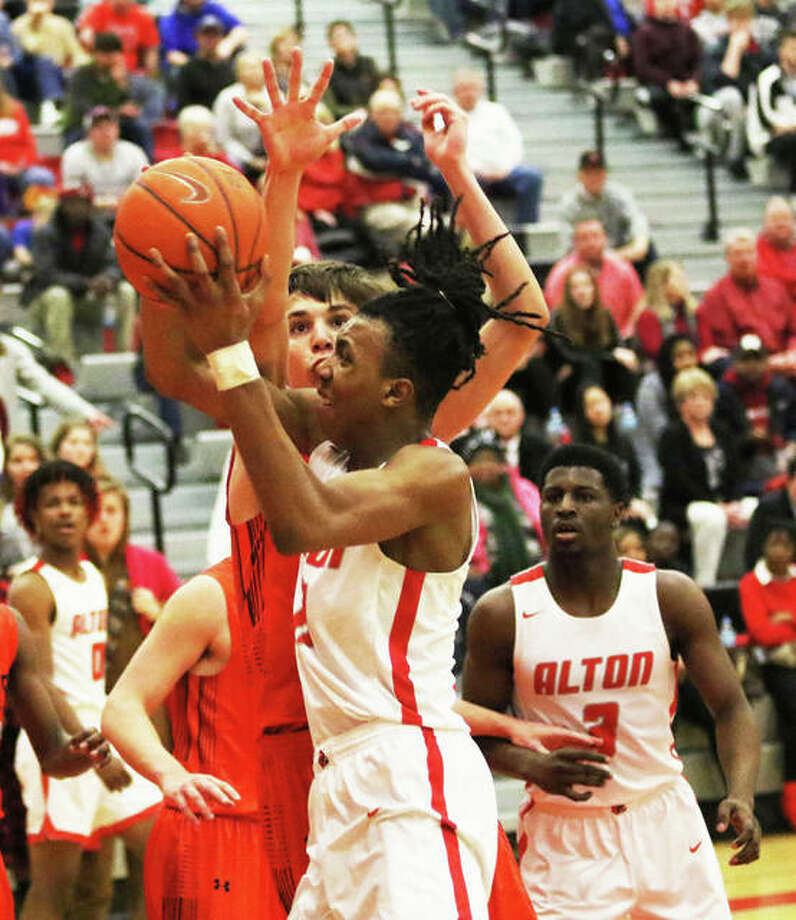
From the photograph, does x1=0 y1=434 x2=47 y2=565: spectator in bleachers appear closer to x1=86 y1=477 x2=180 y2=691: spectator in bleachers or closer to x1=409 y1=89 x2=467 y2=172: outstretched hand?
x1=86 y1=477 x2=180 y2=691: spectator in bleachers

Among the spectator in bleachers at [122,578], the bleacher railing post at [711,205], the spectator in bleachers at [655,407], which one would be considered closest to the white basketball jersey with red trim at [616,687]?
the spectator in bleachers at [122,578]

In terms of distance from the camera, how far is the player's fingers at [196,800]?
3477mm

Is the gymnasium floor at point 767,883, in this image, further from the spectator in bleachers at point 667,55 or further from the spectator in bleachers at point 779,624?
the spectator in bleachers at point 667,55

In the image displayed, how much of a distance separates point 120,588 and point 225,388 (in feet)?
14.8

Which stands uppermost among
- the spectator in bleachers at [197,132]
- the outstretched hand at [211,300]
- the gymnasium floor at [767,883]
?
the outstretched hand at [211,300]

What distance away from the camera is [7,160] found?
39.2 feet

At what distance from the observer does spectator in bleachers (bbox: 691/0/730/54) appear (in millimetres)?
15227

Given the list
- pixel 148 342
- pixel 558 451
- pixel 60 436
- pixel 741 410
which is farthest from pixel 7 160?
pixel 148 342

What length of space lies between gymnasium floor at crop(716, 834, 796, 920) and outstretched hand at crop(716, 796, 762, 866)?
337cm

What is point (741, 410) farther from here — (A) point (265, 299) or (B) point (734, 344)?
(A) point (265, 299)

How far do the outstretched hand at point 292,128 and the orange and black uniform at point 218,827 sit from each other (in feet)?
3.38

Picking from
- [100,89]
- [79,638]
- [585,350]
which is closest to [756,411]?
[585,350]

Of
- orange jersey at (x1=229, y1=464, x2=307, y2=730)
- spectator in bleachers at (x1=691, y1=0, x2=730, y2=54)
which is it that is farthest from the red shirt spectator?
orange jersey at (x1=229, y1=464, x2=307, y2=730)

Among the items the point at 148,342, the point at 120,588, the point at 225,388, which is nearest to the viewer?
the point at 225,388
